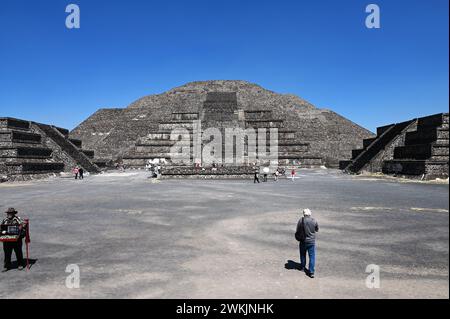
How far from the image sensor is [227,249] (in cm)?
877

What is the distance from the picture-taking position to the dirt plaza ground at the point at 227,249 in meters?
6.21

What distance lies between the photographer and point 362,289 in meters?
6.16

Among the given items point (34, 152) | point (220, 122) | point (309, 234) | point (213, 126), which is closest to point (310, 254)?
point (309, 234)

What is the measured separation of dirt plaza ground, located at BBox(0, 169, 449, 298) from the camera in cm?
621

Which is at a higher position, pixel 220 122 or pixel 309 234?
pixel 220 122

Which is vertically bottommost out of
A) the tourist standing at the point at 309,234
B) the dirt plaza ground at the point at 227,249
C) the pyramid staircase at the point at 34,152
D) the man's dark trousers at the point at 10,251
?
the dirt plaza ground at the point at 227,249

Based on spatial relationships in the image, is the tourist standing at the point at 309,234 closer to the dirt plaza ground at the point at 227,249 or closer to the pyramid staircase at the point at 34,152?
the dirt plaza ground at the point at 227,249

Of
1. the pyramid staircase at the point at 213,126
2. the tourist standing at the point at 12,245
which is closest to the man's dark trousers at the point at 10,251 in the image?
the tourist standing at the point at 12,245

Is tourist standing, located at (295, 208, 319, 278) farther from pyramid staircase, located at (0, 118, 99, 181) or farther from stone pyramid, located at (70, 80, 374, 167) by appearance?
stone pyramid, located at (70, 80, 374, 167)

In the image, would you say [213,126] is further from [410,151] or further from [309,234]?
[309,234]

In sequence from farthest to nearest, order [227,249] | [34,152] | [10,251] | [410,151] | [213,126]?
1. [213,126]
2. [34,152]
3. [410,151]
4. [227,249]
5. [10,251]

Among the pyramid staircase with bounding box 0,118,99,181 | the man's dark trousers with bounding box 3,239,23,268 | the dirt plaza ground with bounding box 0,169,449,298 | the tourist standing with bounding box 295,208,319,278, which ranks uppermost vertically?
the pyramid staircase with bounding box 0,118,99,181

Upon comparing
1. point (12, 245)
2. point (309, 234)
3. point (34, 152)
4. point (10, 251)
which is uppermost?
point (34, 152)

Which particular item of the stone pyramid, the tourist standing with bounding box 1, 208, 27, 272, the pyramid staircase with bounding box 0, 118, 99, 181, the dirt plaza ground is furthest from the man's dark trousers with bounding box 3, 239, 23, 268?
the stone pyramid
